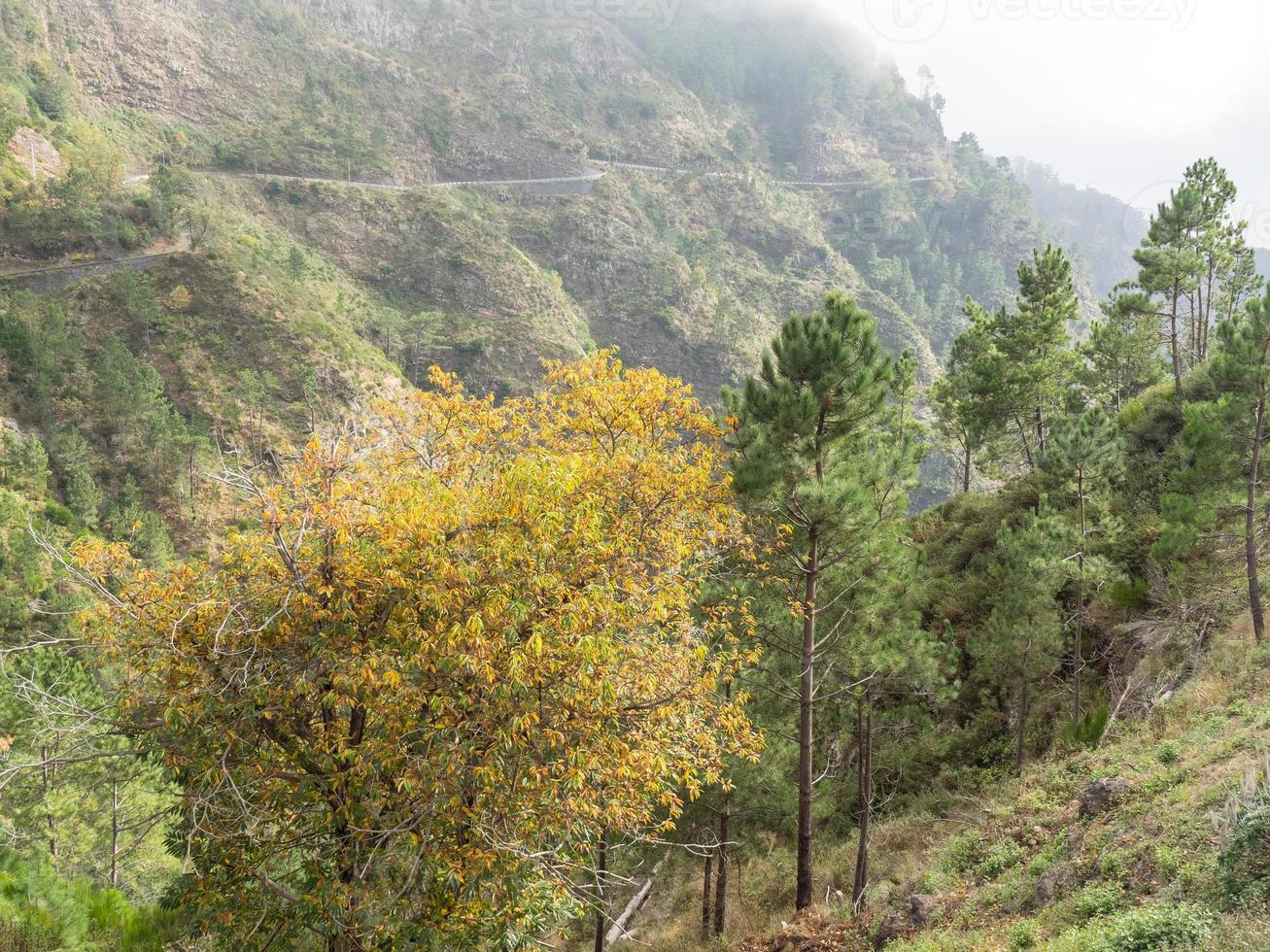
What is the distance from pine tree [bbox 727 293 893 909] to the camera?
36.4 feet

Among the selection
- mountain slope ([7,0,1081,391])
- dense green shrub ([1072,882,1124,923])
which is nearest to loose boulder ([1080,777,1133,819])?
dense green shrub ([1072,882,1124,923])

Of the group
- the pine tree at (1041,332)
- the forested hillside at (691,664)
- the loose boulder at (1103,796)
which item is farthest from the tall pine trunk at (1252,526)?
the pine tree at (1041,332)

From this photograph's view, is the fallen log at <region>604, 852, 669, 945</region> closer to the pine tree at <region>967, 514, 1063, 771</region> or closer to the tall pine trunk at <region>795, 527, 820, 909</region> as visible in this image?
the tall pine trunk at <region>795, 527, 820, 909</region>

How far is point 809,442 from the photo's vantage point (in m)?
11.6

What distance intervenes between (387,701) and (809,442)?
784cm

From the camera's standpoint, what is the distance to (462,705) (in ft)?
22.8

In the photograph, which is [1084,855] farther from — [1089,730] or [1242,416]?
[1242,416]

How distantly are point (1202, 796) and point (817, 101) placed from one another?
728 ft

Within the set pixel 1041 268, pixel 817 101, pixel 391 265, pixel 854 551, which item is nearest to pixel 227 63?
pixel 391 265

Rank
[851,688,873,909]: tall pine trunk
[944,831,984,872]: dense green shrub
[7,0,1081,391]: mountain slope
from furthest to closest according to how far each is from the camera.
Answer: [7,0,1081,391]: mountain slope
[851,688,873,909]: tall pine trunk
[944,831,984,872]: dense green shrub

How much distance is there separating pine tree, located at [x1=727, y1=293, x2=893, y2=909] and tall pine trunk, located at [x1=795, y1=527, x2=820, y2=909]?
0.02 metres

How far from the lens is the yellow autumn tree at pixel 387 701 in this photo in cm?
658

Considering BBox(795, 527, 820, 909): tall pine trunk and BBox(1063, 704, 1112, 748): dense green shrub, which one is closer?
BBox(795, 527, 820, 909): tall pine trunk

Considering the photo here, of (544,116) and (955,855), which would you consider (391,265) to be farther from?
(955,855)
